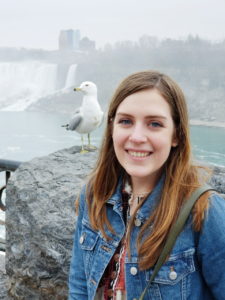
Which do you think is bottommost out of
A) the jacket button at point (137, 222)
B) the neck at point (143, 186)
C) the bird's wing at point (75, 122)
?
the jacket button at point (137, 222)

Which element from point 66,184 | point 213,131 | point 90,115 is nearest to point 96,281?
point 66,184

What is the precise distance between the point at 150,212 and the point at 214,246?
209mm

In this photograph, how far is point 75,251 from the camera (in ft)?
4.20

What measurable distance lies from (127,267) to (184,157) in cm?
37

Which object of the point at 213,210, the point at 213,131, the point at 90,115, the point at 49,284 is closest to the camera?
the point at 213,210

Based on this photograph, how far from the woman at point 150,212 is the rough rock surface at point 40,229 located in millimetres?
646

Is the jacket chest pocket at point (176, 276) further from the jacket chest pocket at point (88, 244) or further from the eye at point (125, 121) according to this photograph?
the eye at point (125, 121)

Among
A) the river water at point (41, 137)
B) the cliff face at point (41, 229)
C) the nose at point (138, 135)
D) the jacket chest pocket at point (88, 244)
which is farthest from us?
the river water at point (41, 137)

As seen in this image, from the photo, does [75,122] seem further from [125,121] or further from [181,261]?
[181,261]

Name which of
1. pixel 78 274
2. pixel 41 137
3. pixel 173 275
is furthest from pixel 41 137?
pixel 173 275

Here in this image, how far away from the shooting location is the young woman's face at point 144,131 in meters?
1.03

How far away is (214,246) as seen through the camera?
0.93 meters

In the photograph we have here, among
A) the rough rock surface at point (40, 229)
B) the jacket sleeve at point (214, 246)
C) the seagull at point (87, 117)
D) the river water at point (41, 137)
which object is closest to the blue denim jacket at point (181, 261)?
the jacket sleeve at point (214, 246)

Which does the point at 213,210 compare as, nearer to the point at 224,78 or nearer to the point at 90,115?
the point at 90,115
